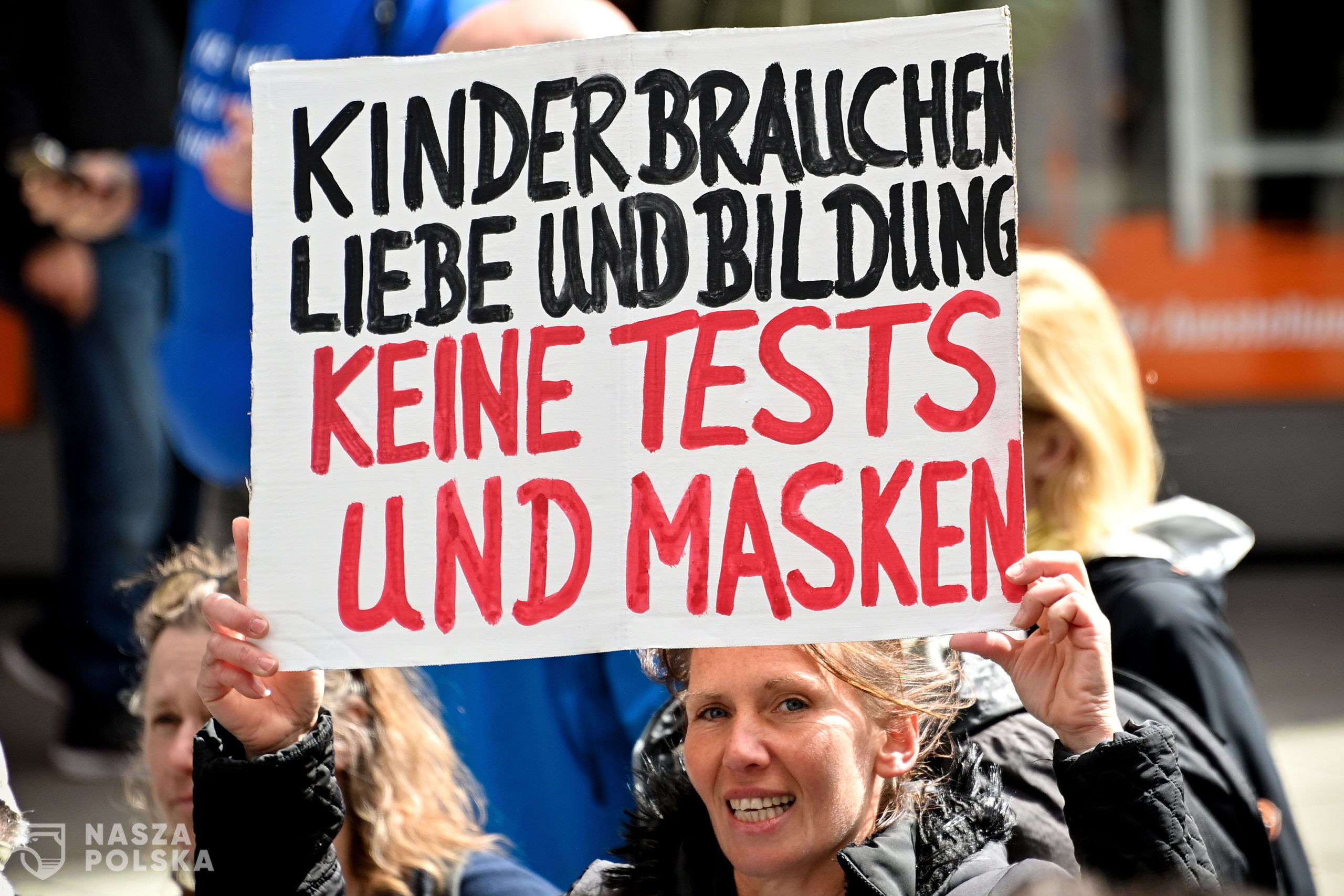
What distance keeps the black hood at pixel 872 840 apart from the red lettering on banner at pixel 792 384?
1.47 feet

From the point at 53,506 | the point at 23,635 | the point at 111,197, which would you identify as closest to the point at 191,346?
the point at 111,197

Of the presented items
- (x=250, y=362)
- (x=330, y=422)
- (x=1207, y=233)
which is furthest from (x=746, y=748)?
(x=1207, y=233)

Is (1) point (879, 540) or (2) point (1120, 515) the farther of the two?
(2) point (1120, 515)

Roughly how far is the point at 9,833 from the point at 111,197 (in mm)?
2542

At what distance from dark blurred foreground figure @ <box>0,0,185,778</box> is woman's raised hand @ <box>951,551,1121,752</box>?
12.7ft

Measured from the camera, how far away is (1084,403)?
113 inches

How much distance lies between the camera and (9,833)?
1.93 metres

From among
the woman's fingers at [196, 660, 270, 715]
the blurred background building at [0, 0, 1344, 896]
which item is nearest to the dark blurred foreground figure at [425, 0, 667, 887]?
the woman's fingers at [196, 660, 270, 715]

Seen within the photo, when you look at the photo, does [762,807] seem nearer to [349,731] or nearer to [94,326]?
[349,731]

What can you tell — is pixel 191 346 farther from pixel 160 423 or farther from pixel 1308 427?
pixel 1308 427

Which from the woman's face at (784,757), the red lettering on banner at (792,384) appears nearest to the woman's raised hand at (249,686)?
the woman's face at (784,757)

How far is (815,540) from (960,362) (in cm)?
25

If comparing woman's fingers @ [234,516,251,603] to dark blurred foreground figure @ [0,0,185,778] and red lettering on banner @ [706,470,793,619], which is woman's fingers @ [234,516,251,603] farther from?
dark blurred foreground figure @ [0,0,185,778]

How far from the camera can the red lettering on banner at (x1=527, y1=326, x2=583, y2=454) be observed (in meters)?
1.87
